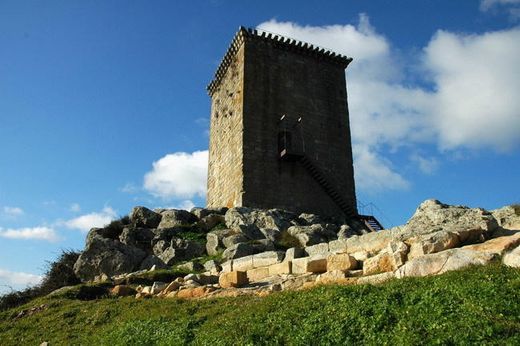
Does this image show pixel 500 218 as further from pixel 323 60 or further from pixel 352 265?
pixel 323 60

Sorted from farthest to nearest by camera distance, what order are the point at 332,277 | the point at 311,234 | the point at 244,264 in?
the point at 311,234 < the point at 244,264 < the point at 332,277

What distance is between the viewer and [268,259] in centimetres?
1420

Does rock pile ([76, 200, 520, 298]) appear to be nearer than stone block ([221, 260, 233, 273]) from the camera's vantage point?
Yes

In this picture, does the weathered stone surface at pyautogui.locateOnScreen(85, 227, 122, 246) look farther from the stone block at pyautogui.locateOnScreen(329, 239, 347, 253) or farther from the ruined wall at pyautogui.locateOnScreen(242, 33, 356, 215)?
the stone block at pyautogui.locateOnScreen(329, 239, 347, 253)

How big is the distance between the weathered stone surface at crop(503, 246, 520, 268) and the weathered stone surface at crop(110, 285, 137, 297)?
10.0 metres

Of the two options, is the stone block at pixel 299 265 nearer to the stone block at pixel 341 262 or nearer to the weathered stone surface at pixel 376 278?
the stone block at pixel 341 262

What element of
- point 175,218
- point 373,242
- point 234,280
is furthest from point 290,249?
point 175,218

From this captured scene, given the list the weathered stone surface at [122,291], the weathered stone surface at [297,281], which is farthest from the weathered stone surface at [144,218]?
the weathered stone surface at [297,281]

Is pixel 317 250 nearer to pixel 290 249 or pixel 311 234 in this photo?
pixel 290 249

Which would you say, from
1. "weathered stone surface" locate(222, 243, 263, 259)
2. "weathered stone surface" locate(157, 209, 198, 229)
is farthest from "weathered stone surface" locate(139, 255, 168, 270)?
"weathered stone surface" locate(157, 209, 198, 229)

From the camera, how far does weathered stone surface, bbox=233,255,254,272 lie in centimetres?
1470

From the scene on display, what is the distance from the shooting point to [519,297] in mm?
6383

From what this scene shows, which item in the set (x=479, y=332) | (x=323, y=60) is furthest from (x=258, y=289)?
(x=323, y=60)

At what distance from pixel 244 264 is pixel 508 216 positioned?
749 cm
